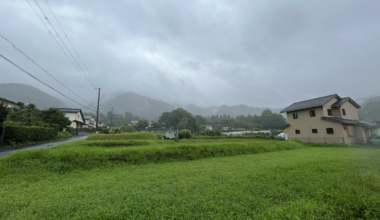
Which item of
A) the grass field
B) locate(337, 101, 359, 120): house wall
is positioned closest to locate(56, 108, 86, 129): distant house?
the grass field

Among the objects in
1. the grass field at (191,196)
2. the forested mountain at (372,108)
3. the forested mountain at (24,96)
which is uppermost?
the forested mountain at (24,96)

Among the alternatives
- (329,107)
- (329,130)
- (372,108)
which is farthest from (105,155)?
(329,107)

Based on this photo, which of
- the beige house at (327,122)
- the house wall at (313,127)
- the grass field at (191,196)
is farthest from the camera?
the house wall at (313,127)

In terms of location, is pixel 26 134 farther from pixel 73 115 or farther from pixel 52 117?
pixel 73 115

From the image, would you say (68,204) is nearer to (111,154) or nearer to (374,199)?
(111,154)

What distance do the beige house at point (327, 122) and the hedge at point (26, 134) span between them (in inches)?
1192

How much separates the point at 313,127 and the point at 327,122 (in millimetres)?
1574

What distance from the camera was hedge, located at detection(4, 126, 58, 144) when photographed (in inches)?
496

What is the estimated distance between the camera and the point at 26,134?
47.1 ft

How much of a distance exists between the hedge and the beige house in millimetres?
30287

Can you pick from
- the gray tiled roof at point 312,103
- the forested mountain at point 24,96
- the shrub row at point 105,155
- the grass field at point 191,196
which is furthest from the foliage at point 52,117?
the forested mountain at point 24,96

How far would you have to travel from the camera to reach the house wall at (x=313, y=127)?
16078mm

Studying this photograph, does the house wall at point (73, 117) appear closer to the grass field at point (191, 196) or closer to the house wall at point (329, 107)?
the grass field at point (191, 196)

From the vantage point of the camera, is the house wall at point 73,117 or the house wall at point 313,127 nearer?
the house wall at point 313,127
